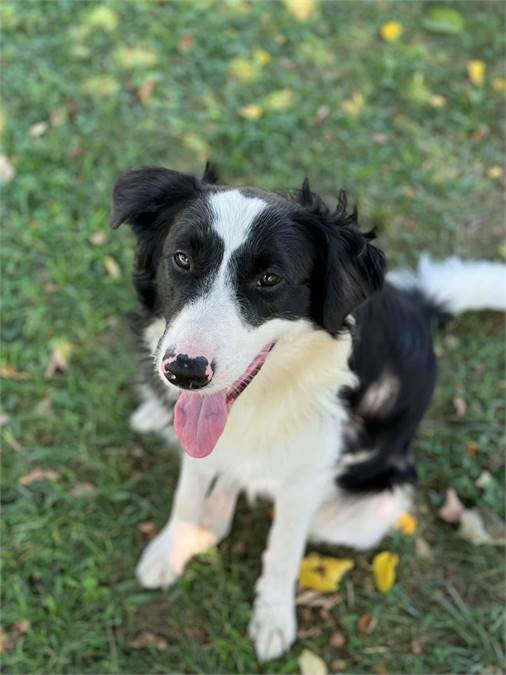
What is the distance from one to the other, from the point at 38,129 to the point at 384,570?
367 cm

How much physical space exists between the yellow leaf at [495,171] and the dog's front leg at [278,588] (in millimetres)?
3176

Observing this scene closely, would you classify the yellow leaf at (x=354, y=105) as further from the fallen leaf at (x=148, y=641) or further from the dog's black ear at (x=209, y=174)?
the fallen leaf at (x=148, y=641)

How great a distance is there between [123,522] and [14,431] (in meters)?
0.81

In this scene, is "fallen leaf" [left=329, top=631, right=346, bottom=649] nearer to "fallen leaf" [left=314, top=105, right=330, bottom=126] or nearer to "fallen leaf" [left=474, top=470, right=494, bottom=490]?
"fallen leaf" [left=474, top=470, right=494, bottom=490]

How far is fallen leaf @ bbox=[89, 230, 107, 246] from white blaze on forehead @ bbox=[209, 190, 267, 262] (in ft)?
7.42

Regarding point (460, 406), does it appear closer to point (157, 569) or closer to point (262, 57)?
point (157, 569)

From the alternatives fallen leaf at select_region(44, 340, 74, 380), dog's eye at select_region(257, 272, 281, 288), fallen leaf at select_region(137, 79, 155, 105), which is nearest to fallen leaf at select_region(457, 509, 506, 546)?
dog's eye at select_region(257, 272, 281, 288)

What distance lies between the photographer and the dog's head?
223 cm

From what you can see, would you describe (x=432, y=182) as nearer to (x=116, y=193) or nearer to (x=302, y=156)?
(x=302, y=156)

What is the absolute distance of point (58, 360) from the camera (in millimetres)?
4016

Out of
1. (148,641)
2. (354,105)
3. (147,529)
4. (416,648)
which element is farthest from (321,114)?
(148,641)

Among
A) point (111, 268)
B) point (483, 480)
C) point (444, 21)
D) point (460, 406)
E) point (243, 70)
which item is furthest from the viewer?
point (444, 21)

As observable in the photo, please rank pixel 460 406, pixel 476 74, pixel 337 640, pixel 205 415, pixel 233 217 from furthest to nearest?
pixel 476 74 → pixel 460 406 → pixel 337 640 → pixel 205 415 → pixel 233 217

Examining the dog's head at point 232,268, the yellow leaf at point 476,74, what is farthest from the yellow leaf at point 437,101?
the dog's head at point 232,268
